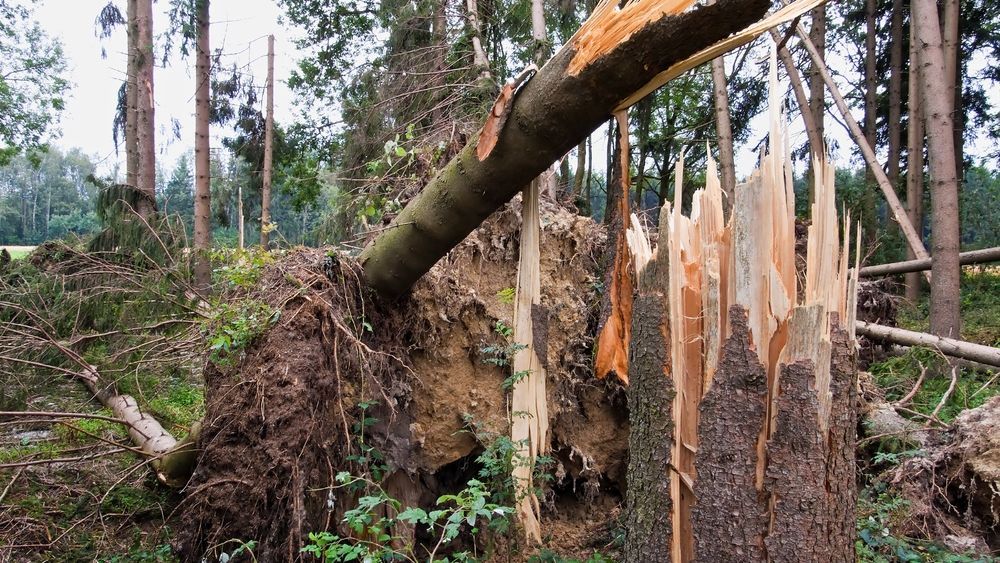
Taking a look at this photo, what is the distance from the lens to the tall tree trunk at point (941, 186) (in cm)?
565

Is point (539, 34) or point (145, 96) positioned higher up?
point (539, 34)

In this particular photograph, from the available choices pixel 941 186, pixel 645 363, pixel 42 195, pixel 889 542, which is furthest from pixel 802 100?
pixel 42 195

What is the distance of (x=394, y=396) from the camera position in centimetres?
354

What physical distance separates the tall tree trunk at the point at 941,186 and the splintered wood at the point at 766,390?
478 cm

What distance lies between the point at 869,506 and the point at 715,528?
178 centimetres

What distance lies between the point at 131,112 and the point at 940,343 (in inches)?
560

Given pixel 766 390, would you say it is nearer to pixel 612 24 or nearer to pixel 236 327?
pixel 612 24

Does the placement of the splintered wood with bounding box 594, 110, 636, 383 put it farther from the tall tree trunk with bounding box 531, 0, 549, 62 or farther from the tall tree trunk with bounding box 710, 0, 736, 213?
the tall tree trunk with bounding box 710, 0, 736, 213

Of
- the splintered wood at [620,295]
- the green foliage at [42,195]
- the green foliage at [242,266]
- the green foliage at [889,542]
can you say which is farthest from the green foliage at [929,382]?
the green foliage at [42,195]

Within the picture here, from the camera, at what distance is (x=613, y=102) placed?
2.14 meters

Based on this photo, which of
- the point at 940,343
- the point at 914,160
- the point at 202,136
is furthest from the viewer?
the point at 914,160

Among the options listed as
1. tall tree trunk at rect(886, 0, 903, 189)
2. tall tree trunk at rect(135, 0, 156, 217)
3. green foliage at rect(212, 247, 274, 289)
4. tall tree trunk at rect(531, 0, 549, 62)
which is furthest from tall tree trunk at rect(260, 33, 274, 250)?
tall tree trunk at rect(886, 0, 903, 189)

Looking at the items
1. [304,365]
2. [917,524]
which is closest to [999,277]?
[917,524]

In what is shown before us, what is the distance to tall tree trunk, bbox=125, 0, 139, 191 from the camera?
10.2 meters
